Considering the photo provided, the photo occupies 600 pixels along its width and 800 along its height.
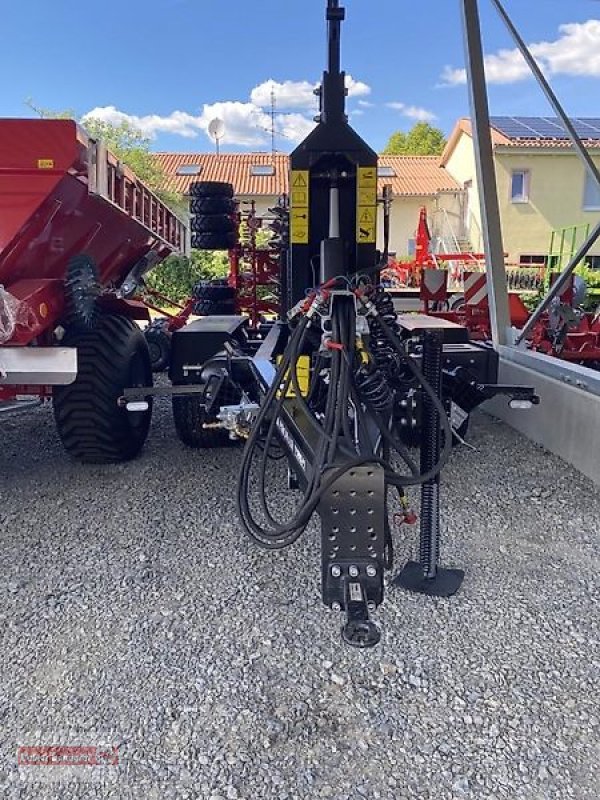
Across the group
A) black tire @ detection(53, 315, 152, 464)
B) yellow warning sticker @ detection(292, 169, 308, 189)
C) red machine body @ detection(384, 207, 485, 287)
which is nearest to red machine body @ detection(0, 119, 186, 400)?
black tire @ detection(53, 315, 152, 464)

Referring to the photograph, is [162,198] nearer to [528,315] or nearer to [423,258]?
[423,258]

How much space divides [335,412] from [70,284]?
2.34 meters

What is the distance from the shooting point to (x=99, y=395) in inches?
162

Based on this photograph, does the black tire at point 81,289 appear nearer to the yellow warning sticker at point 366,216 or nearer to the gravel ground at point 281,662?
the gravel ground at point 281,662

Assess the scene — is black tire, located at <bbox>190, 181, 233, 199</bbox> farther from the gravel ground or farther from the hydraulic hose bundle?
the hydraulic hose bundle

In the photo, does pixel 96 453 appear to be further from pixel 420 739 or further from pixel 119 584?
pixel 420 739

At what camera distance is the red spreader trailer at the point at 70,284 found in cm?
342

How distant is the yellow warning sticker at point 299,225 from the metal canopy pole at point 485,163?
123 inches

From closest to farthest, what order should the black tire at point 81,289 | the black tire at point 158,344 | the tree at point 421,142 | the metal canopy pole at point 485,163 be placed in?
1. the black tire at point 81,289
2. the metal canopy pole at point 485,163
3. the black tire at point 158,344
4. the tree at point 421,142

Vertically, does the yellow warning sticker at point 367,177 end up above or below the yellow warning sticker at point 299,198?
above

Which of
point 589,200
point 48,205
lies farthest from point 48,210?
point 589,200

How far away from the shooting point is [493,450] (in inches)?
197

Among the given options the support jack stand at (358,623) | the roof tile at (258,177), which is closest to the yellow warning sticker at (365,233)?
the support jack stand at (358,623)

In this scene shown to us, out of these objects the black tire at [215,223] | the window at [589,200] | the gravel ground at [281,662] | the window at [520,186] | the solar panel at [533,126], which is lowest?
the gravel ground at [281,662]
